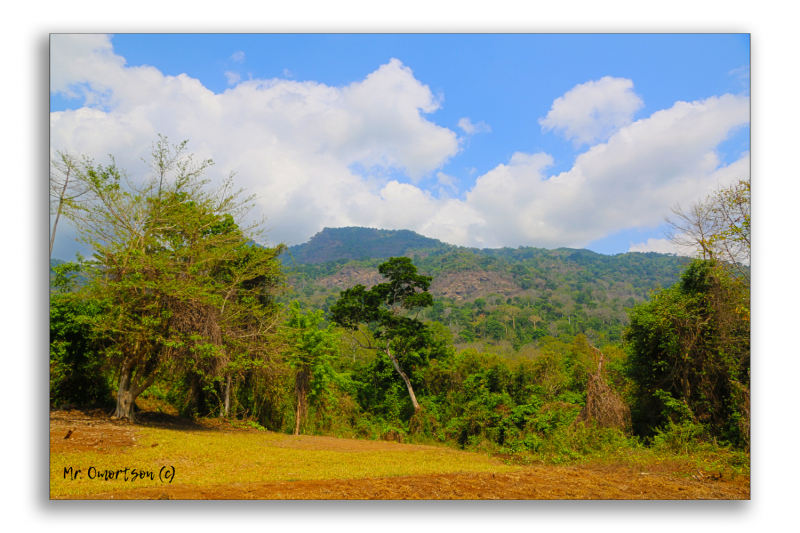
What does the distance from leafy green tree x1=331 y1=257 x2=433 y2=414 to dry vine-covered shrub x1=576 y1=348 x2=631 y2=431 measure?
7875 millimetres

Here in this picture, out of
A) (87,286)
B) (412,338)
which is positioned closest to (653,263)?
(412,338)

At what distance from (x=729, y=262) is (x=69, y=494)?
9862mm

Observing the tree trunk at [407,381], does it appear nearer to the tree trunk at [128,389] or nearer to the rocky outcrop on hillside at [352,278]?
the tree trunk at [128,389]

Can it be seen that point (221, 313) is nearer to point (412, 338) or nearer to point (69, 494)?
point (69, 494)

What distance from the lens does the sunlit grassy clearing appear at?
5.07 m

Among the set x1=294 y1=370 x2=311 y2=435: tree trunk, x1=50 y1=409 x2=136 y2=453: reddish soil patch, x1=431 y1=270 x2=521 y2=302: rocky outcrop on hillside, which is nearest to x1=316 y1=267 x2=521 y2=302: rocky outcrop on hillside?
x1=431 y1=270 x2=521 y2=302: rocky outcrop on hillside

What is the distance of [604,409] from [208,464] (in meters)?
9.82

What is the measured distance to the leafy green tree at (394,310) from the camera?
17.5 meters

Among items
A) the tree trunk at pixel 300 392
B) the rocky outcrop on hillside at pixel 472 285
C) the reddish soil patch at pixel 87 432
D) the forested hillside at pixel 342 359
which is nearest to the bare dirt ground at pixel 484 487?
the reddish soil patch at pixel 87 432

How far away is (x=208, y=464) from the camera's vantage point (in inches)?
249

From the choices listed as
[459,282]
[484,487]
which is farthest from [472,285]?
[484,487]

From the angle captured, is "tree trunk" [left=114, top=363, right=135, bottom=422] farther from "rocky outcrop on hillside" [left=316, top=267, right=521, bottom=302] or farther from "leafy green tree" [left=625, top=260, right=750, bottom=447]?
"rocky outcrop on hillside" [left=316, top=267, right=521, bottom=302]

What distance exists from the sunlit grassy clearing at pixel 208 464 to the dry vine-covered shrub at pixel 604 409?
504 centimetres

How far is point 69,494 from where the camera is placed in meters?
4.66
